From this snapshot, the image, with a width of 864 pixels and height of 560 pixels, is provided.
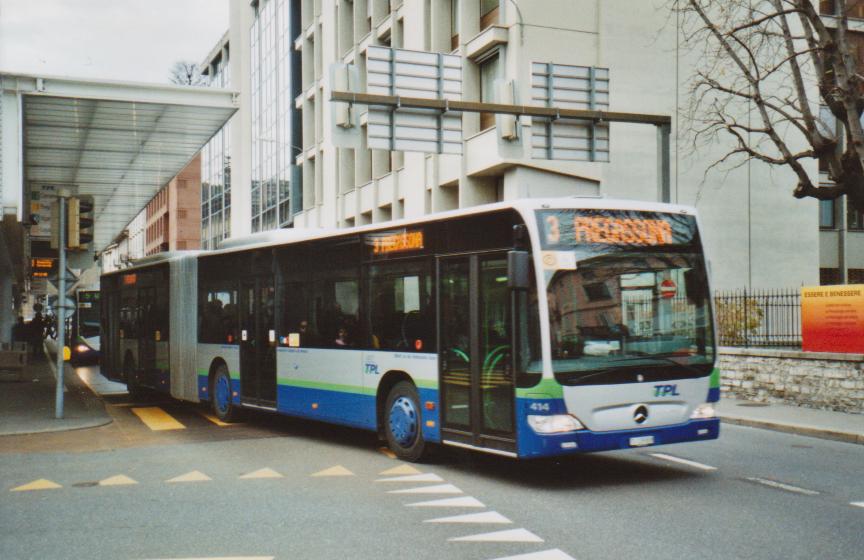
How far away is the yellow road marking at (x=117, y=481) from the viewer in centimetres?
1002

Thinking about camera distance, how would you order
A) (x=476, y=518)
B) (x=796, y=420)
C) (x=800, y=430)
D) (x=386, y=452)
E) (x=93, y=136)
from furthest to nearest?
1. (x=93, y=136)
2. (x=796, y=420)
3. (x=800, y=430)
4. (x=386, y=452)
5. (x=476, y=518)

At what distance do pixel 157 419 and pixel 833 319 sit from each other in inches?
453

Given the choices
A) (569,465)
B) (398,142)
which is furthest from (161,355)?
(569,465)

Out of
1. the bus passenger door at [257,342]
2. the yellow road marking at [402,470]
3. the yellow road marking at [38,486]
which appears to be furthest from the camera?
the bus passenger door at [257,342]

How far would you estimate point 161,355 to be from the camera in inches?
756

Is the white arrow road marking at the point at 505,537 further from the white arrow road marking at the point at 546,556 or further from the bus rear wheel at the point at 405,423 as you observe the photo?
the bus rear wheel at the point at 405,423

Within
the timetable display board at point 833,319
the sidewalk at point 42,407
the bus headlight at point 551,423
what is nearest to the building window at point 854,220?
the timetable display board at point 833,319

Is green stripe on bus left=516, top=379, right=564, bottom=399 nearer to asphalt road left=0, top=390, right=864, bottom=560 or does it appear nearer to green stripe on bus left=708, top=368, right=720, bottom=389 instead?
asphalt road left=0, top=390, right=864, bottom=560

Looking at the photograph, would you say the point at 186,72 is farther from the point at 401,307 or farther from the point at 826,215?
the point at 401,307

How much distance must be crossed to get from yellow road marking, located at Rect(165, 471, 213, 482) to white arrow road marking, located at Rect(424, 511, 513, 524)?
10.7ft

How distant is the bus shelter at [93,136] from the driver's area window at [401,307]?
6.75 metres

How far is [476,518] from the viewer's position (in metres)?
8.09

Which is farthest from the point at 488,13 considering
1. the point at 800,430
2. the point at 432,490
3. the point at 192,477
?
the point at 432,490

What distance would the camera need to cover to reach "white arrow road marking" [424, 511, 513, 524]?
797 centimetres
